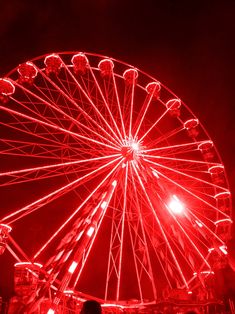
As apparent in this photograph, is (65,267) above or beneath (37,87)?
beneath

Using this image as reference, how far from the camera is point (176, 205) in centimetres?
1282

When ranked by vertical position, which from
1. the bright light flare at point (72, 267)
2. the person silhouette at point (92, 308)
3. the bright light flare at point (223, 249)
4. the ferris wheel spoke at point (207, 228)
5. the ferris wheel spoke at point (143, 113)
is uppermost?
the ferris wheel spoke at point (143, 113)

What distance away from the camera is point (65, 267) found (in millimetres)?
9961

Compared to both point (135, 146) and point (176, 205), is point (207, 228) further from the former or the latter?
point (135, 146)

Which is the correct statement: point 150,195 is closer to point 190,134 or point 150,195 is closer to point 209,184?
point 209,184

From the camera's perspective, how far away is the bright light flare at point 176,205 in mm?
12750

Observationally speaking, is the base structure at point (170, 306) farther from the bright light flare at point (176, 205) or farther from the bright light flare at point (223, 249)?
the bright light flare at point (176, 205)

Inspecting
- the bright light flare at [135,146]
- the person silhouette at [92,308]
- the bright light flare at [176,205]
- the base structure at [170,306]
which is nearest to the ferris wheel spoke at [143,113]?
the bright light flare at [135,146]

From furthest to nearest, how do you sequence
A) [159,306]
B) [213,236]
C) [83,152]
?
[213,236]
[83,152]
[159,306]

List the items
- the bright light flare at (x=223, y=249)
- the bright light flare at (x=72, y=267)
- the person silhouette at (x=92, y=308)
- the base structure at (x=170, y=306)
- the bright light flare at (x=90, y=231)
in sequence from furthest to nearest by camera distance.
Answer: the bright light flare at (x=223, y=249)
the bright light flare at (x=90, y=231)
the bright light flare at (x=72, y=267)
the base structure at (x=170, y=306)
the person silhouette at (x=92, y=308)

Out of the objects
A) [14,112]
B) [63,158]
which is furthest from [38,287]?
[14,112]

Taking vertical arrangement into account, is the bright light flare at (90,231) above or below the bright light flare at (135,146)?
below

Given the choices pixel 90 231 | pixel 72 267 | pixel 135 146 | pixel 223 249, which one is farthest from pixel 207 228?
pixel 72 267

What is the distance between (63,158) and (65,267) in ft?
11.1
